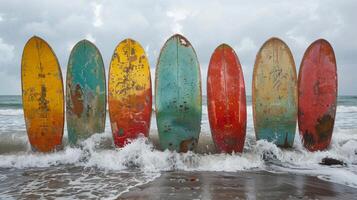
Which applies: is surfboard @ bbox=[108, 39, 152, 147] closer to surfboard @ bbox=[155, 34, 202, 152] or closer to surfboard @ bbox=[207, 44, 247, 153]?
surfboard @ bbox=[155, 34, 202, 152]

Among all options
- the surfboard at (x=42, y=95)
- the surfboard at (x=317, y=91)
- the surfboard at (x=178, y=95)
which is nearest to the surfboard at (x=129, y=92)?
the surfboard at (x=178, y=95)

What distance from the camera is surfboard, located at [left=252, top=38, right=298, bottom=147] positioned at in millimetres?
4594

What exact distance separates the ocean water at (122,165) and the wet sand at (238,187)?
175 millimetres

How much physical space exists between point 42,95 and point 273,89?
3.04 meters

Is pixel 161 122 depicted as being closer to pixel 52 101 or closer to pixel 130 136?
pixel 130 136

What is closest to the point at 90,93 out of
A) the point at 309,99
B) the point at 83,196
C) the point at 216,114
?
the point at 216,114

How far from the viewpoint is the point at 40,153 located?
4.62 m

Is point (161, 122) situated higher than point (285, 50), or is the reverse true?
point (285, 50)

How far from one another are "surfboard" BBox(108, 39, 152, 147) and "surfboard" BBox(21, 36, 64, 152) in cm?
75

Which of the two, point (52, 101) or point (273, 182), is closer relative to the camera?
point (273, 182)

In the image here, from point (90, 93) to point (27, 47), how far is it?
3.34 feet

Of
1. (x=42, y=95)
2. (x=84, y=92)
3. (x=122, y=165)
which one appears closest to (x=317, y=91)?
(x=122, y=165)

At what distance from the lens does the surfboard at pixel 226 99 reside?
4.44 metres

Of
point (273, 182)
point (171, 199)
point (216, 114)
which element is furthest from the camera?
point (216, 114)
